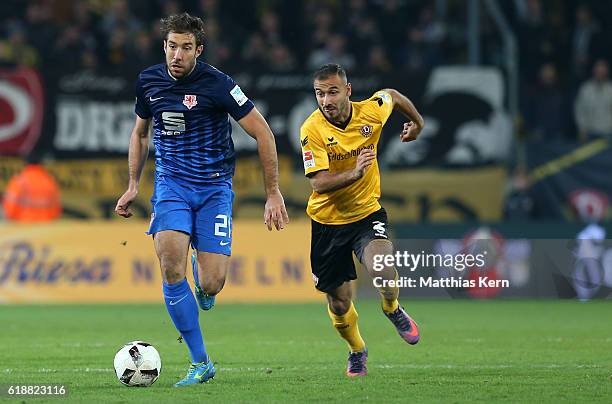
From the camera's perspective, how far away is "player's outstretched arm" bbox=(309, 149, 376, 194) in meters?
8.51

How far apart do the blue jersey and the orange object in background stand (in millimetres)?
10331

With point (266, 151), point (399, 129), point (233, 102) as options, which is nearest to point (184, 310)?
point (266, 151)

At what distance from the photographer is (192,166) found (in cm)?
827

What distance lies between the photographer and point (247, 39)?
20094 mm

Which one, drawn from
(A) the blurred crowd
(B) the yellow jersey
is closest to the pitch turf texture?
(B) the yellow jersey

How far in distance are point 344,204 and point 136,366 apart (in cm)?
212

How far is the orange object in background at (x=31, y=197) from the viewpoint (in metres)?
18.3

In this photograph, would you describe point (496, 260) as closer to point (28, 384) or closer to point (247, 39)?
point (247, 39)

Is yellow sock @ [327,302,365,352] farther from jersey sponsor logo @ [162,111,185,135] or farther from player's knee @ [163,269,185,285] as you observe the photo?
jersey sponsor logo @ [162,111,185,135]

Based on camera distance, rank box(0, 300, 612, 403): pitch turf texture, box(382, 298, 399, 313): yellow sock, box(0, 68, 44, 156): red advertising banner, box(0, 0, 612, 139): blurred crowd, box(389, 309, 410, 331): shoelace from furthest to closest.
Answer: box(0, 0, 612, 139): blurred crowd
box(0, 68, 44, 156): red advertising banner
box(389, 309, 410, 331): shoelace
box(382, 298, 399, 313): yellow sock
box(0, 300, 612, 403): pitch turf texture

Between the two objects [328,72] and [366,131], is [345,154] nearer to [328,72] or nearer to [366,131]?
[366,131]

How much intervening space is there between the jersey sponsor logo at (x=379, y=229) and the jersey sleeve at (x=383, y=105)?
2.49 feet

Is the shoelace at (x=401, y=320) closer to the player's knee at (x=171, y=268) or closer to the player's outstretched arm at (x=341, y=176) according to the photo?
the player's outstretched arm at (x=341, y=176)

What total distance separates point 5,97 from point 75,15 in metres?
3.26
